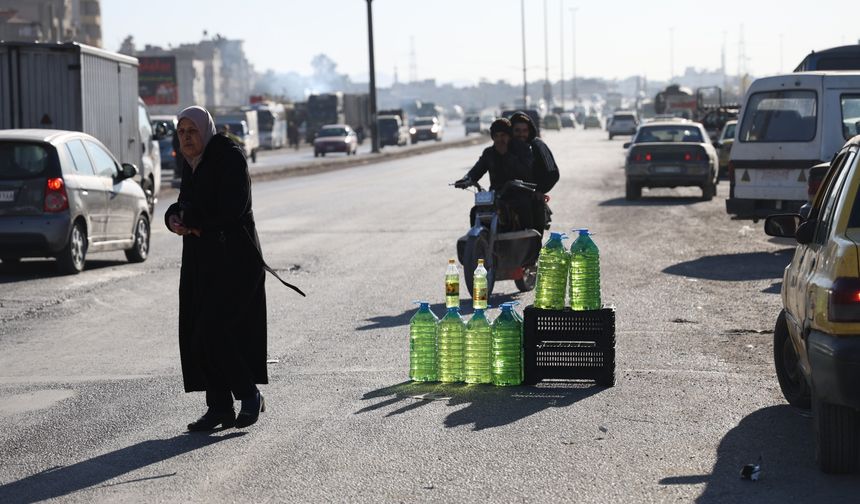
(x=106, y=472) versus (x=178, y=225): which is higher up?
(x=178, y=225)

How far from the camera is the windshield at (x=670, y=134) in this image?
104ft

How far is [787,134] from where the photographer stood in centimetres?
1919

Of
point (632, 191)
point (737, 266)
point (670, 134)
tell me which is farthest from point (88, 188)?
point (670, 134)

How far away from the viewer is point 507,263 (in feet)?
44.9

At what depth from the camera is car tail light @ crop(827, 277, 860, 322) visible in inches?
256

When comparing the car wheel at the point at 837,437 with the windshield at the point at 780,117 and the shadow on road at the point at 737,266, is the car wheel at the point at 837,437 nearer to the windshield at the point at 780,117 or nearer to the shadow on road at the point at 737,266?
the shadow on road at the point at 737,266

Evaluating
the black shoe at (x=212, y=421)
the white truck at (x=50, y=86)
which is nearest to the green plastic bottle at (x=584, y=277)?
the black shoe at (x=212, y=421)

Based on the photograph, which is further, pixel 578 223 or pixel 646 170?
pixel 646 170

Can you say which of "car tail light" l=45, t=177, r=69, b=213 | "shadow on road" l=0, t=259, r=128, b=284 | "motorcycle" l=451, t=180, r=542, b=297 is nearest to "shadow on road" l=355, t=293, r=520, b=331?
"motorcycle" l=451, t=180, r=542, b=297

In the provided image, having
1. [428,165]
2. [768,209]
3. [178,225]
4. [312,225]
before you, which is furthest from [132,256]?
[428,165]

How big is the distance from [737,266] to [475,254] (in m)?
5.01

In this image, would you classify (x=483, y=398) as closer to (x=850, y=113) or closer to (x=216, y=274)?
(x=216, y=274)

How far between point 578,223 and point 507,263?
1062 cm

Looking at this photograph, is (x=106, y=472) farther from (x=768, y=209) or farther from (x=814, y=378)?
(x=768, y=209)
